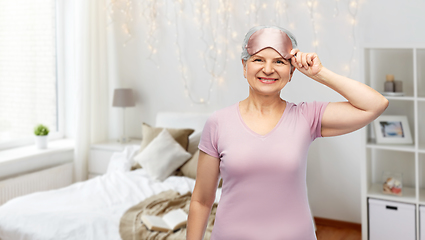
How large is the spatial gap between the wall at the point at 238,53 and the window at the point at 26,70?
65cm

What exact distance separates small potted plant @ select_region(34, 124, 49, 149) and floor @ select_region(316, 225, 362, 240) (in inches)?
102

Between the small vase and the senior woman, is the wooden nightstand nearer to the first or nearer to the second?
the small vase

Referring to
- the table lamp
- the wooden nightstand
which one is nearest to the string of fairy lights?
the table lamp

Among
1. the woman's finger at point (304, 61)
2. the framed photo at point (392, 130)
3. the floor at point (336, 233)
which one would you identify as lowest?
the floor at point (336, 233)

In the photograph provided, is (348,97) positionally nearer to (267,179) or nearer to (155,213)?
(267,179)

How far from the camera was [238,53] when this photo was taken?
352 cm

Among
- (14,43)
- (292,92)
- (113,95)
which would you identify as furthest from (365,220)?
(14,43)

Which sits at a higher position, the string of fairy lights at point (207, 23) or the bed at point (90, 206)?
the string of fairy lights at point (207, 23)

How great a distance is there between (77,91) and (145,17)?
1011 millimetres

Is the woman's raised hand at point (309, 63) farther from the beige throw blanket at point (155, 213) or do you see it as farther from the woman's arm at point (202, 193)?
the beige throw blanket at point (155, 213)

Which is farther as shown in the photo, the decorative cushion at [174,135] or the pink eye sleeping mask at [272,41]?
the decorative cushion at [174,135]

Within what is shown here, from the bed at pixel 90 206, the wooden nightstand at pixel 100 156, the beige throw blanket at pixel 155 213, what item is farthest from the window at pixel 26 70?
the beige throw blanket at pixel 155 213

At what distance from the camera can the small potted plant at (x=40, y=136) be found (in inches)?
141

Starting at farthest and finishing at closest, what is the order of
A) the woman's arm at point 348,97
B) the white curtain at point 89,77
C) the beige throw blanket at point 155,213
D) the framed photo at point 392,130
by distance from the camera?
the white curtain at point 89,77
the framed photo at point 392,130
the beige throw blanket at point 155,213
the woman's arm at point 348,97
